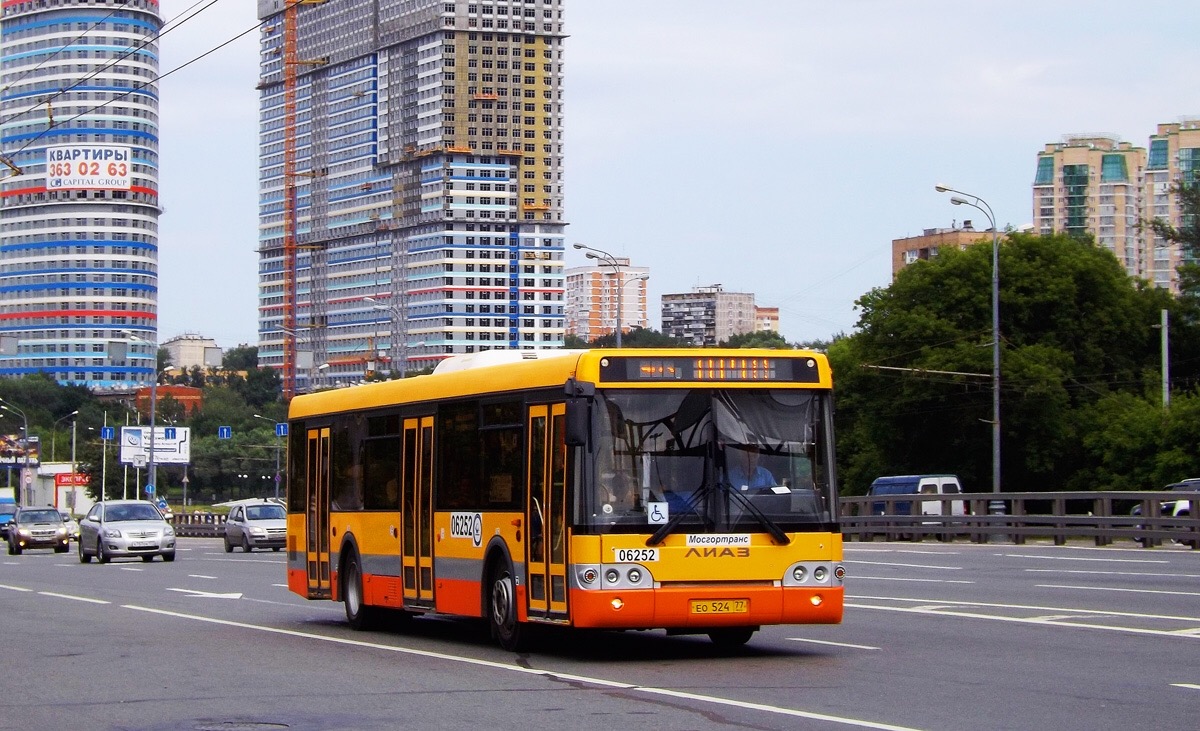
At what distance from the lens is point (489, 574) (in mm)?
15836

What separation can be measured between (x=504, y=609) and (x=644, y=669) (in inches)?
79.9

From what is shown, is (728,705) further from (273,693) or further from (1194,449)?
(1194,449)

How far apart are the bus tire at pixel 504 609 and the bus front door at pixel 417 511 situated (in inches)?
57.0

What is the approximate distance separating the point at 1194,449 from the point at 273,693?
173 feet

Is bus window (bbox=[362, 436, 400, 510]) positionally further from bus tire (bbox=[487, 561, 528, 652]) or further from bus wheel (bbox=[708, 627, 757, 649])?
bus wheel (bbox=[708, 627, 757, 649])

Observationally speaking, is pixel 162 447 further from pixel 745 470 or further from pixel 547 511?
pixel 745 470

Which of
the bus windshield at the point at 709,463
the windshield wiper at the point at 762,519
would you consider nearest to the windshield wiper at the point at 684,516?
Result: the bus windshield at the point at 709,463

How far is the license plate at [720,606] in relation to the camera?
14.2 metres

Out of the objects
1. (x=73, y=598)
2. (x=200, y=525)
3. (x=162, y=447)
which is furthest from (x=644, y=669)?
(x=162, y=447)

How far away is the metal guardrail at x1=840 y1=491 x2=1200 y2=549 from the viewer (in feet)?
111

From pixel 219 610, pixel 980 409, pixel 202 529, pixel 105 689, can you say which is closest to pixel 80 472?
pixel 202 529

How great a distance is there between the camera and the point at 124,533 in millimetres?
42062

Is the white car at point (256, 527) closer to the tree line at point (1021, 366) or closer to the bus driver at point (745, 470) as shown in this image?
the tree line at point (1021, 366)

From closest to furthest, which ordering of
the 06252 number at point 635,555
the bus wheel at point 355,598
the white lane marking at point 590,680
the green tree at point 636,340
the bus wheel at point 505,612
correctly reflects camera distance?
1. the white lane marking at point 590,680
2. the 06252 number at point 635,555
3. the bus wheel at point 505,612
4. the bus wheel at point 355,598
5. the green tree at point 636,340
